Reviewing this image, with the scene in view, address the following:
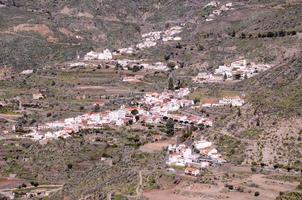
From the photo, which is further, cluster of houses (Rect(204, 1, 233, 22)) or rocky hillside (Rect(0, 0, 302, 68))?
cluster of houses (Rect(204, 1, 233, 22))

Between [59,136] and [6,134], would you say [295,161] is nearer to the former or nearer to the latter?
[59,136]

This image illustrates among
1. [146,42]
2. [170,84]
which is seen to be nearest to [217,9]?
[146,42]

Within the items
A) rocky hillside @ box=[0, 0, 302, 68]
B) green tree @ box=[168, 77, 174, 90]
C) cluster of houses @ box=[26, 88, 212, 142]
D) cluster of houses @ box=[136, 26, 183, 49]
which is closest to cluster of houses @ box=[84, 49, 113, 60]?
rocky hillside @ box=[0, 0, 302, 68]

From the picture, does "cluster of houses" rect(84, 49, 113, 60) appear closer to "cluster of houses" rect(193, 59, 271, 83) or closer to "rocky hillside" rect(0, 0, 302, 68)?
"rocky hillside" rect(0, 0, 302, 68)

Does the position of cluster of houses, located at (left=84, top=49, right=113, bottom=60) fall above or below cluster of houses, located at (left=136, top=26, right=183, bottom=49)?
below

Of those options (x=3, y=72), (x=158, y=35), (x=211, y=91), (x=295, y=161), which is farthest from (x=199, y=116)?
(x=158, y=35)
